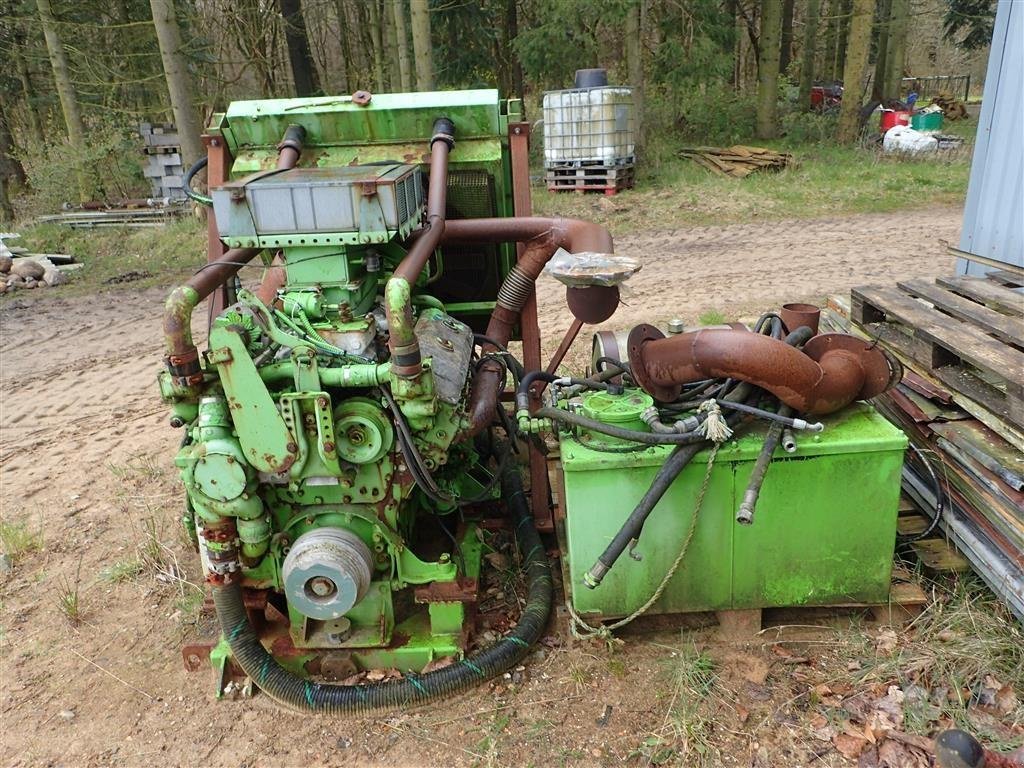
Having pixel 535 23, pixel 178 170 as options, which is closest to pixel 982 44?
pixel 535 23

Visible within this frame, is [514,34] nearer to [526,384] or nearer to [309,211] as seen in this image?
[526,384]

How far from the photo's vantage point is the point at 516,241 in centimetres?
333

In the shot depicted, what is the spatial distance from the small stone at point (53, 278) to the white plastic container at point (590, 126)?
6441 millimetres

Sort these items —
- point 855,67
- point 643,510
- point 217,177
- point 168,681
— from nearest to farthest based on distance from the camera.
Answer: point 643,510
point 168,681
point 217,177
point 855,67

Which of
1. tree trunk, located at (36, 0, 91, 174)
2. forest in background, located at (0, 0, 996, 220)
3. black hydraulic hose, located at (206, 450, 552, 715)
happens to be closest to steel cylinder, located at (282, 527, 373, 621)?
black hydraulic hose, located at (206, 450, 552, 715)

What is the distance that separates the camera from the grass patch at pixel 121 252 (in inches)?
360

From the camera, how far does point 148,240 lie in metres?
10.5

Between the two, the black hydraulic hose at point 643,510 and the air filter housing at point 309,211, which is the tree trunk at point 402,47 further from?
the black hydraulic hose at point 643,510

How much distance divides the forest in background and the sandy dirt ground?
683 cm

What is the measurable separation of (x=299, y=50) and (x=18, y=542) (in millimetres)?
13012

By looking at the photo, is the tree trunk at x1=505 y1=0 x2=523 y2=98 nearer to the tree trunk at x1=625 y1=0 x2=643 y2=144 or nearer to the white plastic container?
the tree trunk at x1=625 y1=0 x2=643 y2=144

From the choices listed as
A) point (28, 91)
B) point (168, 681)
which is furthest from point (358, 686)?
point (28, 91)

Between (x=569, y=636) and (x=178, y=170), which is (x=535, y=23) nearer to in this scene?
(x=178, y=170)

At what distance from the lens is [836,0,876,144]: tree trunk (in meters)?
11.9
